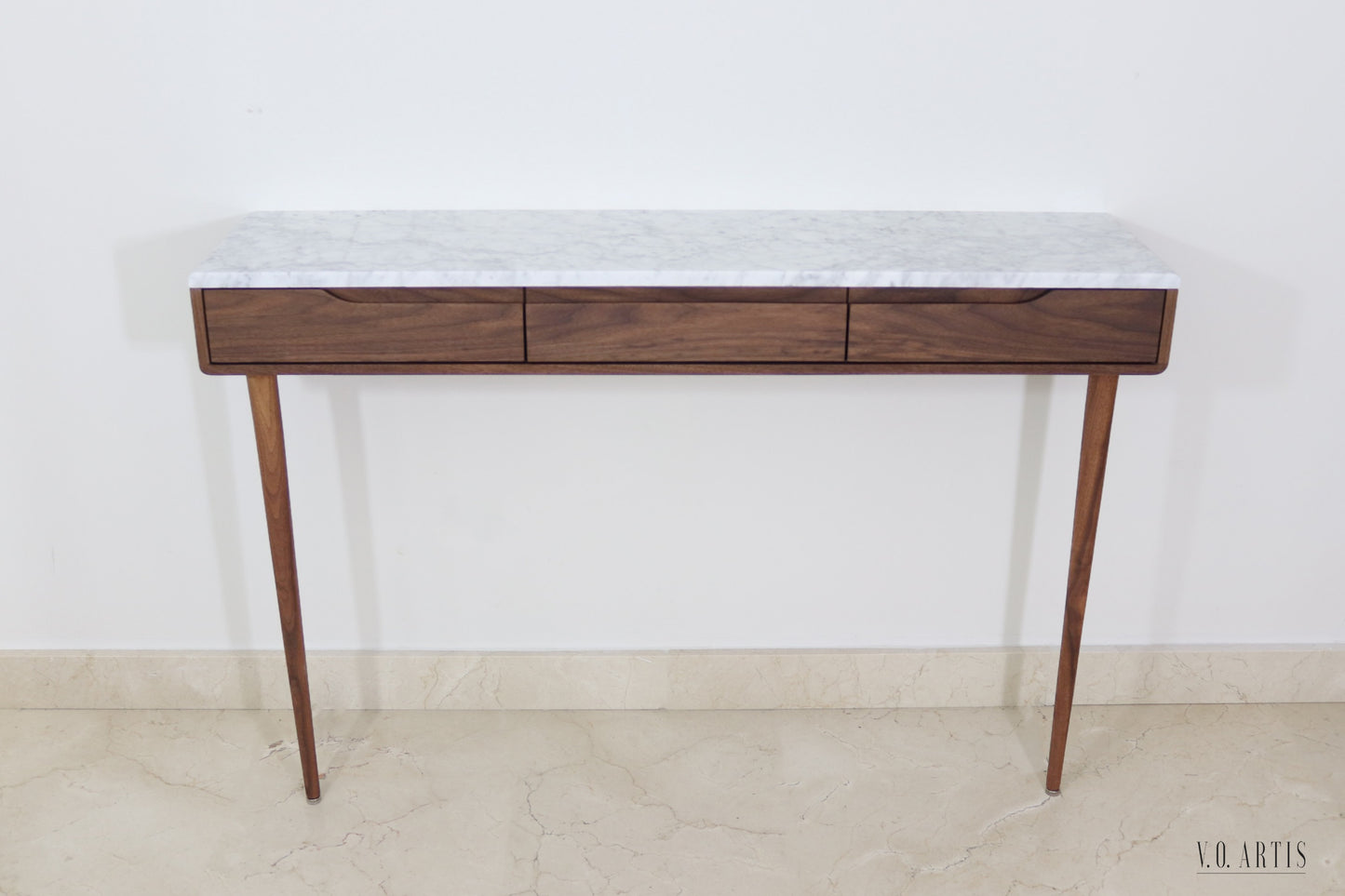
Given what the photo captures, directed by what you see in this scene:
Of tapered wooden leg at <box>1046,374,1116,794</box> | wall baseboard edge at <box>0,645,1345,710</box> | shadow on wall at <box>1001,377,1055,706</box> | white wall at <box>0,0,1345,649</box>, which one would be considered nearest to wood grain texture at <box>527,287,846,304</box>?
white wall at <box>0,0,1345,649</box>

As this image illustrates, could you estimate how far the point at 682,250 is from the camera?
189 cm

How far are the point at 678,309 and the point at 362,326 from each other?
46cm

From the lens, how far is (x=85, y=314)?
7.23 feet

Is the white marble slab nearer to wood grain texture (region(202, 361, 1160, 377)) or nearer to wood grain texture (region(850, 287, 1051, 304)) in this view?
wood grain texture (region(850, 287, 1051, 304))

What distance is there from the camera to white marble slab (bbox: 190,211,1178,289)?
1795 mm

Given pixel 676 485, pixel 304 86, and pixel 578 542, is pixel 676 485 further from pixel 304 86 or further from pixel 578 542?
pixel 304 86

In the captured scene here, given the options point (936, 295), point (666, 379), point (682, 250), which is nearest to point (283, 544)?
point (666, 379)

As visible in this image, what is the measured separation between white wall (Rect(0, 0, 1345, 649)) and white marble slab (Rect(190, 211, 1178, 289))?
0.07m

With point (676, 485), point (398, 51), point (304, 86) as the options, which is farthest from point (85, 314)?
point (676, 485)

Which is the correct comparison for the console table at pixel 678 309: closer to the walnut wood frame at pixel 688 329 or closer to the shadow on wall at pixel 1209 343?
the walnut wood frame at pixel 688 329

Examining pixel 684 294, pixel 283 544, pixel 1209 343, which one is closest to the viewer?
pixel 684 294

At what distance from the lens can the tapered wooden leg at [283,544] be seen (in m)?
1.96

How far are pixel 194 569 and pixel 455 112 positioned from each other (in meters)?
1.02

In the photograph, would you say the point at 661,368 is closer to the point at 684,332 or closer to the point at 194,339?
the point at 684,332
